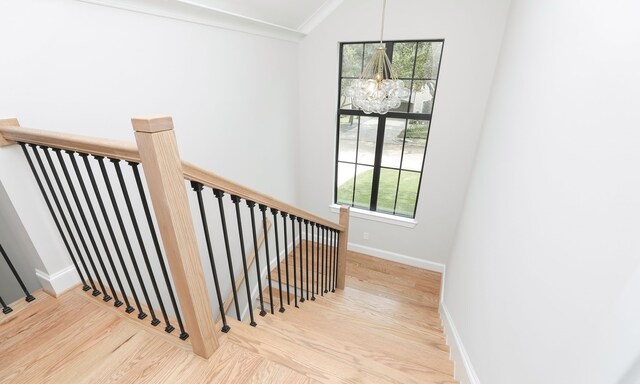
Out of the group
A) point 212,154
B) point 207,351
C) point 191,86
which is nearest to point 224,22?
point 191,86

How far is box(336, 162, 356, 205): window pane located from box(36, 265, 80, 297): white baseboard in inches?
123

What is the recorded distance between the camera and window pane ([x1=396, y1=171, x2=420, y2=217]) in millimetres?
3626

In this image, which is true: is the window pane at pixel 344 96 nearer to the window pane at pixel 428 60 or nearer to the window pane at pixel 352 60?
the window pane at pixel 352 60

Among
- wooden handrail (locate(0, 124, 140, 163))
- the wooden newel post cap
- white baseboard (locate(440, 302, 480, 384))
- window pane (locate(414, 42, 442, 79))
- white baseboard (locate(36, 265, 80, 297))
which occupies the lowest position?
Answer: white baseboard (locate(440, 302, 480, 384))

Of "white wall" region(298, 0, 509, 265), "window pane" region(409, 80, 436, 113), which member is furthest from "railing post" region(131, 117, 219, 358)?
"window pane" region(409, 80, 436, 113)

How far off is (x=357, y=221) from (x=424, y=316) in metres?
1.56

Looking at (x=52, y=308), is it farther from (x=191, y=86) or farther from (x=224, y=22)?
(x=224, y=22)

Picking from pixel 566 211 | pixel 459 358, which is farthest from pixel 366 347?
pixel 566 211

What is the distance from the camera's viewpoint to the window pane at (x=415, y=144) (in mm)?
3338

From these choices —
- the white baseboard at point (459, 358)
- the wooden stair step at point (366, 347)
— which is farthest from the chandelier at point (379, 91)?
the white baseboard at point (459, 358)

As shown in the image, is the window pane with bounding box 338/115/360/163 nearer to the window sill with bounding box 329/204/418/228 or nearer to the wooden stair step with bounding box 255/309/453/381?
the window sill with bounding box 329/204/418/228

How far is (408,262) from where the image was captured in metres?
3.90

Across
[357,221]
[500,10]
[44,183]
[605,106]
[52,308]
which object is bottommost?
[357,221]

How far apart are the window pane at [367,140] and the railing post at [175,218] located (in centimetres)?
310
